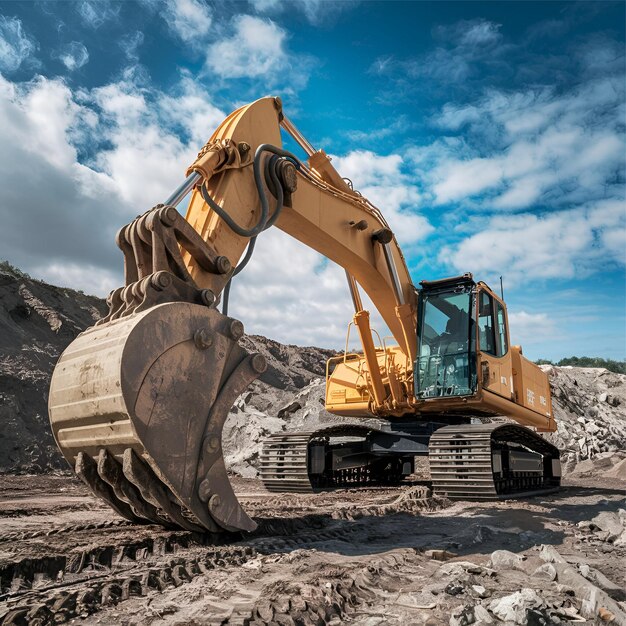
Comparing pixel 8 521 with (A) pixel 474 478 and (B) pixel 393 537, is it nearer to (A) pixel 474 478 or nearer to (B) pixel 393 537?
(B) pixel 393 537

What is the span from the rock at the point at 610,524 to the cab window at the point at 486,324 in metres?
2.70

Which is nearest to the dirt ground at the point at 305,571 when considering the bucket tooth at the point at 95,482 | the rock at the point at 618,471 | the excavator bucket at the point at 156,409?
the bucket tooth at the point at 95,482

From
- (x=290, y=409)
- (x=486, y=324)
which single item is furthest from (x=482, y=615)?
(x=290, y=409)

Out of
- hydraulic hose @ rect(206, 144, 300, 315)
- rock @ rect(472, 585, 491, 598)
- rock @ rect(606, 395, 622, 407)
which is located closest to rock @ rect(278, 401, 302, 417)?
hydraulic hose @ rect(206, 144, 300, 315)

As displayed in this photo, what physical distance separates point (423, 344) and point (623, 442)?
11.5 meters

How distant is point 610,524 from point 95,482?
5.06 meters

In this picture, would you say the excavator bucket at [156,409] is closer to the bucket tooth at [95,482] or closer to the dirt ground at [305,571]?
the bucket tooth at [95,482]

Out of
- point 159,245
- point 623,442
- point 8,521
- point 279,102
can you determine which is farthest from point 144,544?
point 623,442

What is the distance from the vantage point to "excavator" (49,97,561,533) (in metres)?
3.87

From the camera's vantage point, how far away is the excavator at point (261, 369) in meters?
3.87

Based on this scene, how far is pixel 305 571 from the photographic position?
142 inches

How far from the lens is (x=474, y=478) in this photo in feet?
25.8

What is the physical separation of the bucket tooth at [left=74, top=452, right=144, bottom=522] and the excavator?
13mm

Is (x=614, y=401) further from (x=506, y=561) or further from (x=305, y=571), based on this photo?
(x=305, y=571)
